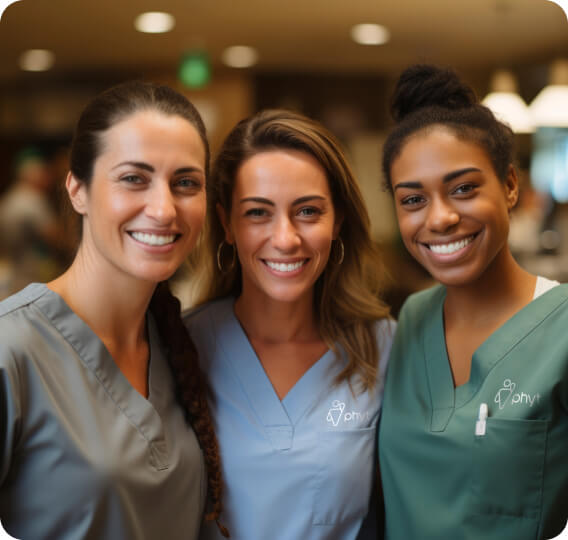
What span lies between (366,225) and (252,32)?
3716mm

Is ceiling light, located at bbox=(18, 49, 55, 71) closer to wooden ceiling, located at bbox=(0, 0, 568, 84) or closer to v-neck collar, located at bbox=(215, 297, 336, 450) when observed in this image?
wooden ceiling, located at bbox=(0, 0, 568, 84)

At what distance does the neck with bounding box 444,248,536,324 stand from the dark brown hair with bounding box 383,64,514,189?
0.20 meters

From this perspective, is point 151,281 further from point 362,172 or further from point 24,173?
point 362,172

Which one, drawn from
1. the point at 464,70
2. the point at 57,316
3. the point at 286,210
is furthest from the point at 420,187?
the point at 464,70

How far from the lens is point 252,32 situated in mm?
5004

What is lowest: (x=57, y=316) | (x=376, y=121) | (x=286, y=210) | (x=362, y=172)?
(x=57, y=316)

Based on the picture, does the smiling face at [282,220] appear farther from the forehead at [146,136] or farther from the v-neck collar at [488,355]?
the v-neck collar at [488,355]

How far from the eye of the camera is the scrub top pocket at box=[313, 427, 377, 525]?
141 cm

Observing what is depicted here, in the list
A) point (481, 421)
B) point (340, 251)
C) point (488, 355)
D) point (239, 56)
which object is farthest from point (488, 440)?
point (239, 56)

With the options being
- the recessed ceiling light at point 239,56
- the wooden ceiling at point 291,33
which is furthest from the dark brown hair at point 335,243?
the recessed ceiling light at point 239,56

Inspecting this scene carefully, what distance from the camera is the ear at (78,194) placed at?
131 centimetres

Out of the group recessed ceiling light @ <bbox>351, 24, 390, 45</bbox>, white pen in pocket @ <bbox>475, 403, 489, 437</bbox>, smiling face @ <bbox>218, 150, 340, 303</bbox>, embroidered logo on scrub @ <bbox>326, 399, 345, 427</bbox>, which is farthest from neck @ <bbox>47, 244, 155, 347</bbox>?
recessed ceiling light @ <bbox>351, 24, 390, 45</bbox>

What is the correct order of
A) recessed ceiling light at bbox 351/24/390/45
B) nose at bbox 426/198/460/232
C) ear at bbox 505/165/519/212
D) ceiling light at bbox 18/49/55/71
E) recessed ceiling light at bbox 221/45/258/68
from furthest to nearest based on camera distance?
ceiling light at bbox 18/49/55/71 < recessed ceiling light at bbox 221/45/258/68 < recessed ceiling light at bbox 351/24/390/45 < ear at bbox 505/165/519/212 < nose at bbox 426/198/460/232

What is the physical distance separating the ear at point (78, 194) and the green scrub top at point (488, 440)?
31.6 inches
